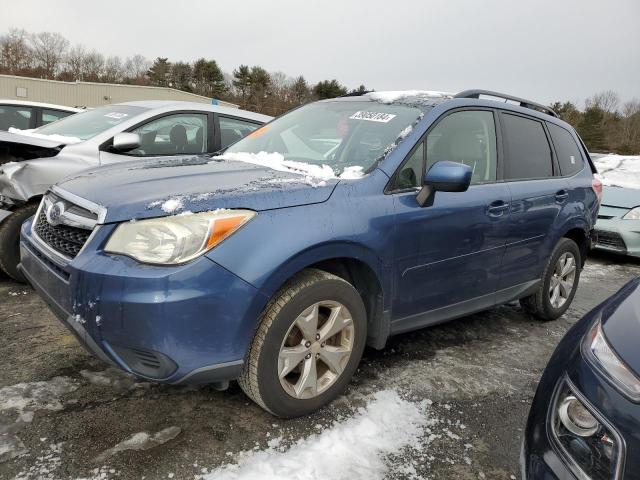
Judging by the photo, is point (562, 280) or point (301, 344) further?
point (562, 280)

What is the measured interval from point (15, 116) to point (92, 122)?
9.19ft

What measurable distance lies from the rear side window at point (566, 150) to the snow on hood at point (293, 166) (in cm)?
219

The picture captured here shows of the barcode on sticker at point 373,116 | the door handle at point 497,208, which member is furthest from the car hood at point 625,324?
the barcode on sticker at point 373,116

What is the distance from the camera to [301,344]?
2285mm

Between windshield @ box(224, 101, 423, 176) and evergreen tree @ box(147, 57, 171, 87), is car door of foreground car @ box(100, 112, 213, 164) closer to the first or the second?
windshield @ box(224, 101, 423, 176)

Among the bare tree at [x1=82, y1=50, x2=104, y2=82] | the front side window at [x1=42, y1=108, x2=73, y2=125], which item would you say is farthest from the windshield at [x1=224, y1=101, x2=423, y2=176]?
the bare tree at [x1=82, y1=50, x2=104, y2=82]

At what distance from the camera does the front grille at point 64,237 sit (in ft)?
7.06

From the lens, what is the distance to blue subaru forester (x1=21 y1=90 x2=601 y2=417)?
6.38 ft

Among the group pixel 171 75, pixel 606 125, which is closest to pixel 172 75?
pixel 171 75

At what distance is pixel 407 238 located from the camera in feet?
8.43

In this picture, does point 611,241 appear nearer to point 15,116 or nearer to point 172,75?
point 15,116

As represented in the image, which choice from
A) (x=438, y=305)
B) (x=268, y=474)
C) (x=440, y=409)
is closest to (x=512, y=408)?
(x=440, y=409)

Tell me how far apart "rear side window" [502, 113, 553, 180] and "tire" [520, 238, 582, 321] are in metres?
0.65

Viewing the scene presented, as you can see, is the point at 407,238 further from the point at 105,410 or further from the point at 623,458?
the point at 105,410
